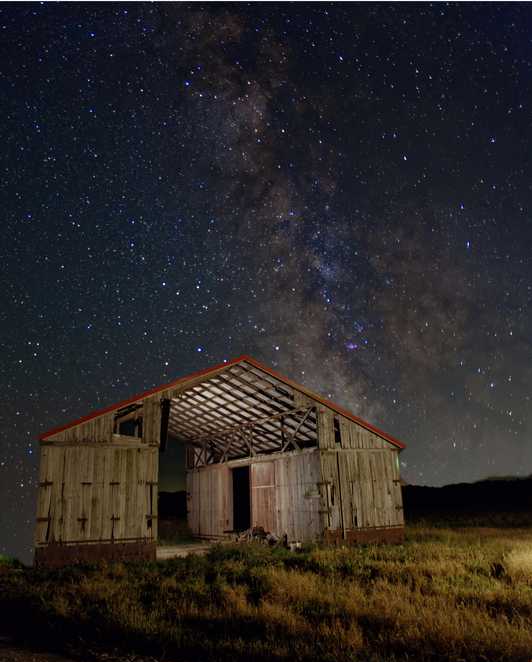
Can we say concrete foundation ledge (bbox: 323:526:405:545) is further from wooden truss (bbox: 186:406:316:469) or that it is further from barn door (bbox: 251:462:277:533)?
barn door (bbox: 251:462:277:533)

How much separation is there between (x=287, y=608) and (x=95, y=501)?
365 inches

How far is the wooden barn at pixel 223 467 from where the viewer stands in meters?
17.1

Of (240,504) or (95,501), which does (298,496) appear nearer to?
(95,501)

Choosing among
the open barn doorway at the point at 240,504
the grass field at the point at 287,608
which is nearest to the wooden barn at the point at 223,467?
the grass field at the point at 287,608

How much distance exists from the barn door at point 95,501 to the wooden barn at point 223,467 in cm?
3

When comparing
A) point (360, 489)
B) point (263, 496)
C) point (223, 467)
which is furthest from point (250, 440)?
point (360, 489)

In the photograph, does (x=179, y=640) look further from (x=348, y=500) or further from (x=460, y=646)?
(x=348, y=500)

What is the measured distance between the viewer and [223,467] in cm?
2977

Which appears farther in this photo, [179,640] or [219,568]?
[219,568]

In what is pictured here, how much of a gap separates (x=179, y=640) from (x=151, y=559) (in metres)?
10.1

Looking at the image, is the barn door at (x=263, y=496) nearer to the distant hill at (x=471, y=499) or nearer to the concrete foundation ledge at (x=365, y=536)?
the concrete foundation ledge at (x=365, y=536)

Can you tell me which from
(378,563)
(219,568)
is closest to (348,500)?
(378,563)

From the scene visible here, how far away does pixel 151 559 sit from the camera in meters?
17.5

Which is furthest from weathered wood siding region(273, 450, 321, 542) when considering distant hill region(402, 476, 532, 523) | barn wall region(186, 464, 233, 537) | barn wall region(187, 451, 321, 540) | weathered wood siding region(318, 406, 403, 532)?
distant hill region(402, 476, 532, 523)
